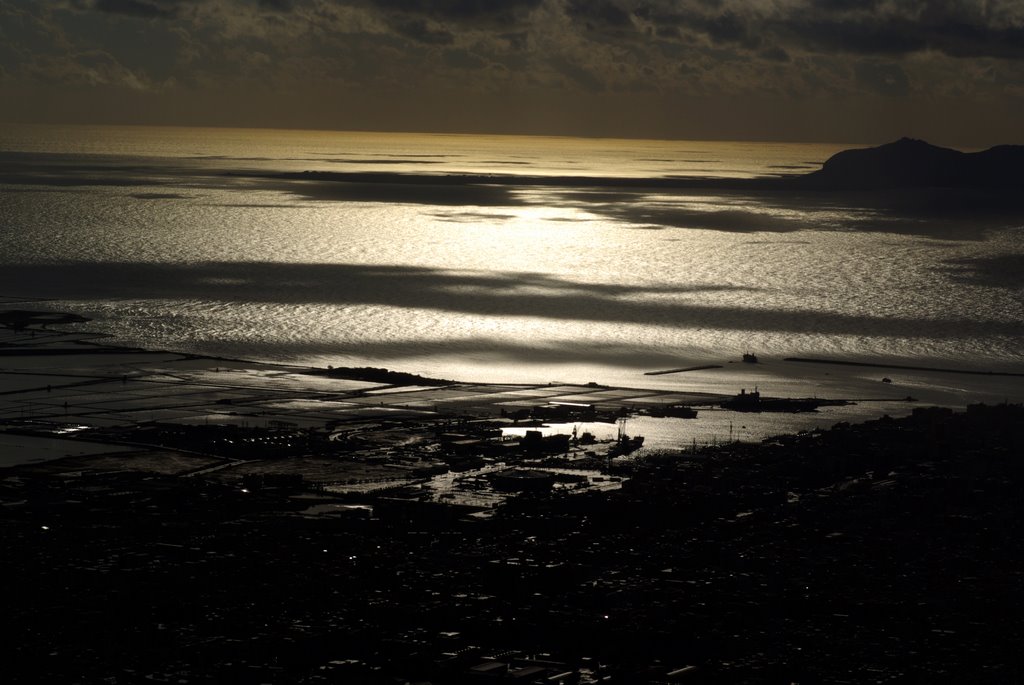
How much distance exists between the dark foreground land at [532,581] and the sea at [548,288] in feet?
72.4

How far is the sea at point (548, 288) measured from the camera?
6719cm

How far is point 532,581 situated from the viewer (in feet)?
102

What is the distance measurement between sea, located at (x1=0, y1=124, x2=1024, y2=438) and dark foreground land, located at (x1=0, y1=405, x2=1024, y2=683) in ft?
72.4

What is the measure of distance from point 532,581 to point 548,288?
70218 millimetres

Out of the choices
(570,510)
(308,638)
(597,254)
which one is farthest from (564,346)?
(597,254)

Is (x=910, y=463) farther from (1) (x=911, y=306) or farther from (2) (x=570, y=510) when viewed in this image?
(1) (x=911, y=306)

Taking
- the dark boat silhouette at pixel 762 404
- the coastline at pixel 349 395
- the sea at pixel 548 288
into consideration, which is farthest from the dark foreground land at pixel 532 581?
the sea at pixel 548 288

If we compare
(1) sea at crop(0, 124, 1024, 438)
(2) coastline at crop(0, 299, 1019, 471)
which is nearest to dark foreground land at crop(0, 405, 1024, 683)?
(2) coastline at crop(0, 299, 1019, 471)

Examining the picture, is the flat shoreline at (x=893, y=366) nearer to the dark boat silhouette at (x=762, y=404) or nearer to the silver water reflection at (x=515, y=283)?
the silver water reflection at (x=515, y=283)

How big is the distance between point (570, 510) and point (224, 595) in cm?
1090

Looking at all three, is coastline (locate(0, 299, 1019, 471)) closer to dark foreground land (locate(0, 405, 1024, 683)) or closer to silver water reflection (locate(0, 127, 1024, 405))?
silver water reflection (locate(0, 127, 1024, 405))

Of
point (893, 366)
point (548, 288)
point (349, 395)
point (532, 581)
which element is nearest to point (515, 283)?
point (548, 288)

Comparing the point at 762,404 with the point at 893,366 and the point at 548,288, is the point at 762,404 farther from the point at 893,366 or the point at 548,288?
the point at 548,288

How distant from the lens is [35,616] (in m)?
28.2
